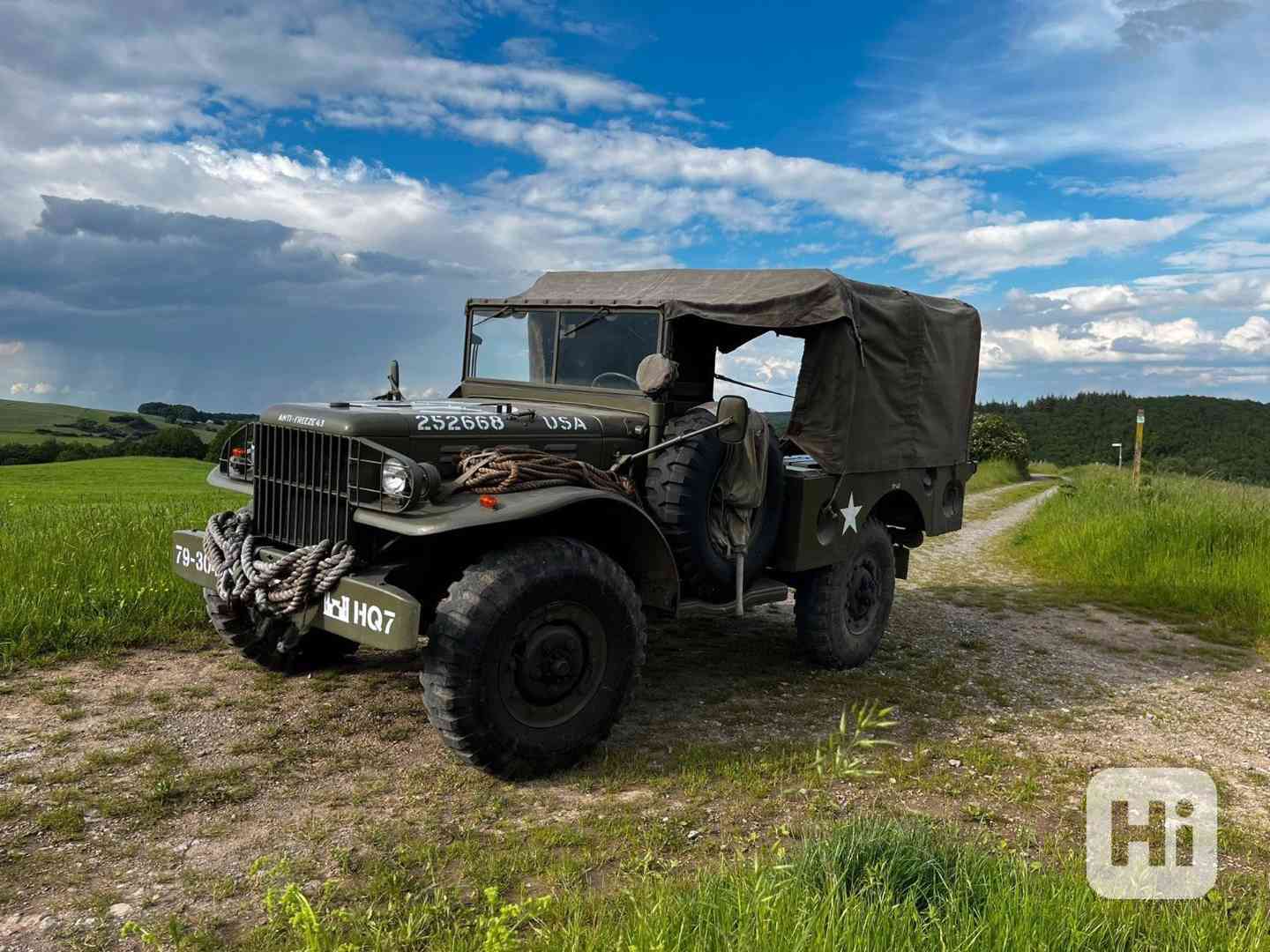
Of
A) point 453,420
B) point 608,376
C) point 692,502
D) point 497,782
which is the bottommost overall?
point 497,782

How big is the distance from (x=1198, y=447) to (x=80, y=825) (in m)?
39.5

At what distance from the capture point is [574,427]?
5152 mm

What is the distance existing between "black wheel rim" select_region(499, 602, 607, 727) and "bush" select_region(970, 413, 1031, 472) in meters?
30.5

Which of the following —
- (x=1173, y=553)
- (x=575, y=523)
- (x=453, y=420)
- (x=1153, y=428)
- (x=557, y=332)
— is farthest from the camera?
(x=1153, y=428)

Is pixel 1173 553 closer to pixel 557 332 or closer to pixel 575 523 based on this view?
pixel 557 332

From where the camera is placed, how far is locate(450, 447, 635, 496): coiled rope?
4418 mm

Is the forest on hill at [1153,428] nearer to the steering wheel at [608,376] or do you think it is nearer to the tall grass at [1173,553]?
the tall grass at [1173,553]

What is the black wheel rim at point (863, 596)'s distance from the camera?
650 centimetres

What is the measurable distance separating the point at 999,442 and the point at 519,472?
32164mm

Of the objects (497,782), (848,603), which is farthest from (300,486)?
(848,603)

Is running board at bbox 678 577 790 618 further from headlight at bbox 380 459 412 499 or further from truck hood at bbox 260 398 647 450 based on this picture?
headlight at bbox 380 459 412 499

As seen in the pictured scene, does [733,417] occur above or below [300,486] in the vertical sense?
above

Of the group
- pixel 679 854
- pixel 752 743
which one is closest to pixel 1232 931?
pixel 679 854

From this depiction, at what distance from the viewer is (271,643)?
5.57 metres
